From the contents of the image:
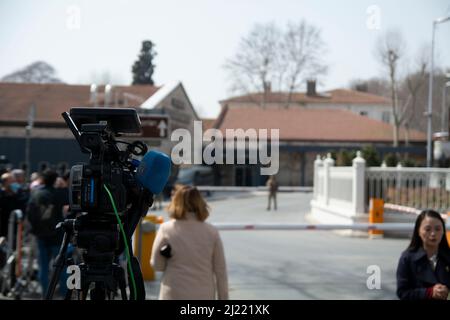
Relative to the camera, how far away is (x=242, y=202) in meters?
25.5

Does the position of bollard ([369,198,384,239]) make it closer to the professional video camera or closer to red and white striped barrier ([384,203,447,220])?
red and white striped barrier ([384,203,447,220])

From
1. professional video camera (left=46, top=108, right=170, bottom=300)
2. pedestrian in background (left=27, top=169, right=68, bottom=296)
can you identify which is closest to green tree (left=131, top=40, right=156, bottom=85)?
professional video camera (left=46, top=108, right=170, bottom=300)

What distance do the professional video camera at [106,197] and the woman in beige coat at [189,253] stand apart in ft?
6.61

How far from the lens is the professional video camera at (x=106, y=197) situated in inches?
69.0

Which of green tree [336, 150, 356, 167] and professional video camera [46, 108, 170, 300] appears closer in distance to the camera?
professional video camera [46, 108, 170, 300]

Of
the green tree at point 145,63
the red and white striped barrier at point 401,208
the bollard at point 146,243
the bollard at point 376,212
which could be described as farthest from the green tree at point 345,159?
the green tree at point 145,63

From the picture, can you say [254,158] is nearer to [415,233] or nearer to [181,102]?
[415,233]

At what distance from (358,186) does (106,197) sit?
1475 centimetres

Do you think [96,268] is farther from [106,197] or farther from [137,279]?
[106,197]

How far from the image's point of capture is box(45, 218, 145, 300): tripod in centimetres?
179

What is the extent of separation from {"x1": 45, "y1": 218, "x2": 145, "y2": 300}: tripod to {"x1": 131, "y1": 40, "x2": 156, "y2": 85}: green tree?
4.66 feet
